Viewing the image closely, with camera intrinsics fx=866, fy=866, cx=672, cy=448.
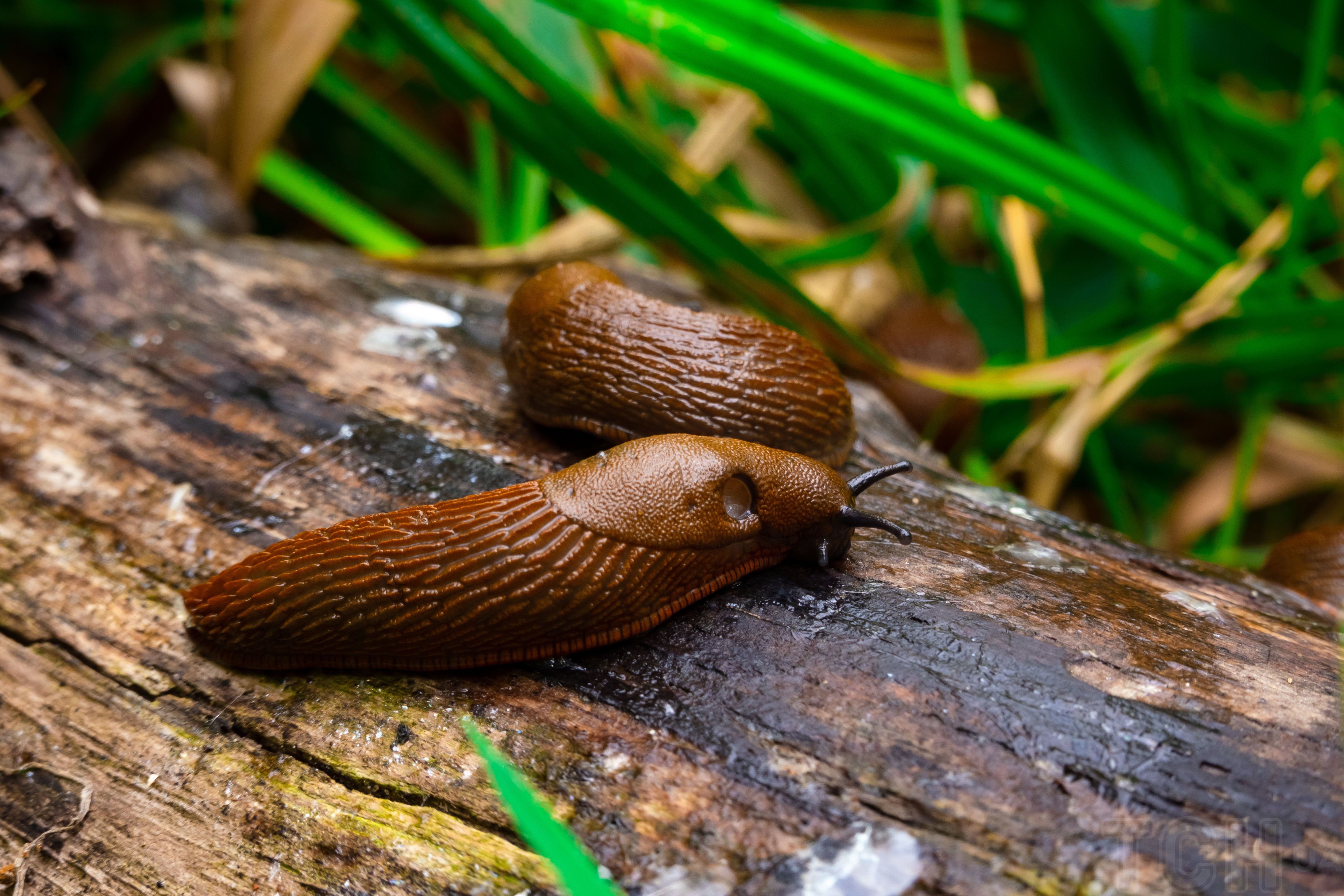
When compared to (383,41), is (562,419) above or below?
below

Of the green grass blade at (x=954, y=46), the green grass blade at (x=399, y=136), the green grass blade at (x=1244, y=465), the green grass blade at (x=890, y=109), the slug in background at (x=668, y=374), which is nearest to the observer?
the slug in background at (x=668, y=374)

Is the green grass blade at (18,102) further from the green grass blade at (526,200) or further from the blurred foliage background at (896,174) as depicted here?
the green grass blade at (526,200)

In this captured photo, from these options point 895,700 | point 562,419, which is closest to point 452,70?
point 562,419

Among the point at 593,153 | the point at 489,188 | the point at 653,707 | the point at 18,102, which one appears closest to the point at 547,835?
the point at 653,707

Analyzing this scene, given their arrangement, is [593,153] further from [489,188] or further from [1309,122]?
[1309,122]

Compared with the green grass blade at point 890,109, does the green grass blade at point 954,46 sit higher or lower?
higher

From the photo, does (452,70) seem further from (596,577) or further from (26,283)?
(596,577)

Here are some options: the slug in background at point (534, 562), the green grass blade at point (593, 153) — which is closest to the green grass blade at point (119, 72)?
the green grass blade at point (593, 153)

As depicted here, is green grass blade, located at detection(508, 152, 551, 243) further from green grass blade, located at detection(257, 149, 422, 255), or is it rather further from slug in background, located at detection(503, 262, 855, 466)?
slug in background, located at detection(503, 262, 855, 466)
